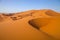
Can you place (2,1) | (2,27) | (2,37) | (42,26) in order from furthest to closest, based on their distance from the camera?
(2,1)
(42,26)
(2,27)
(2,37)

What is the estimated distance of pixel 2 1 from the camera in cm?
470

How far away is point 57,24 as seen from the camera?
3504 mm

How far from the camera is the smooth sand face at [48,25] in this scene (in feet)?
10.5

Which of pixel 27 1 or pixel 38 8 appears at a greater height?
pixel 27 1

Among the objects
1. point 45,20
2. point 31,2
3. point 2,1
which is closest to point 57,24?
point 45,20

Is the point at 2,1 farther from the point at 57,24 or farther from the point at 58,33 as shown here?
the point at 58,33

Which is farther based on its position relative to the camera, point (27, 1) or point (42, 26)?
point (27, 1)

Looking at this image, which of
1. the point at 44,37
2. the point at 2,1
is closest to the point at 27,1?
the point at 2,1

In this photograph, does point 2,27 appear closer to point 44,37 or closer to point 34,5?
point 44,37

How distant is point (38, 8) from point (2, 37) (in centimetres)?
280

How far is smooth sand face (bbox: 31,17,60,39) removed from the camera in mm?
3187

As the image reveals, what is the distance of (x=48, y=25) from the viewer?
3496 mm

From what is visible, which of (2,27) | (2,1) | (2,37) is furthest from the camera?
(2,1)

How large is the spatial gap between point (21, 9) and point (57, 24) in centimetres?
185
